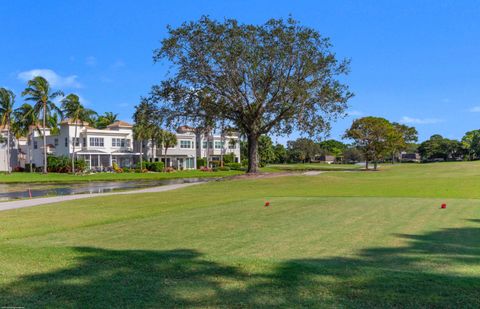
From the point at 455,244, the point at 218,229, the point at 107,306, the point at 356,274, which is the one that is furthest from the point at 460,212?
the point at 107,306

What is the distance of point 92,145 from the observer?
74.1 m

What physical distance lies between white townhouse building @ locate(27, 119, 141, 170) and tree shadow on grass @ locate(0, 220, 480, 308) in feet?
220

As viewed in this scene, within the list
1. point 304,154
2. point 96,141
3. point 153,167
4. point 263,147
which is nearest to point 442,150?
point 304,154

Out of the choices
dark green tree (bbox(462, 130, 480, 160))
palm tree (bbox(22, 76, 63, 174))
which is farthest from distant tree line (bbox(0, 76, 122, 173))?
dark green tree (bbox(462, 130, 480, 160))

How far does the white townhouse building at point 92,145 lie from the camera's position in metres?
73.6

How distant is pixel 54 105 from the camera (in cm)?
6975

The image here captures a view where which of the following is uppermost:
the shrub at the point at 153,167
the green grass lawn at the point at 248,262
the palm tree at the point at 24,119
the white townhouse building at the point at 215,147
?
the palm tree at the point at 24,119

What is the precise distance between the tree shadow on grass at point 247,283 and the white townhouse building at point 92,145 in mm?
67048

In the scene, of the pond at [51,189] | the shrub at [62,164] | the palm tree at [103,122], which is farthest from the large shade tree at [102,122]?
the pond at [51,189]

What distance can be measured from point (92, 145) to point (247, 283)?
2897 inches

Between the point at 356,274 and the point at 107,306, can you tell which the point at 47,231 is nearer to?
the point at 107,306

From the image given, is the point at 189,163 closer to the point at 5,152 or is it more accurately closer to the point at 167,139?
the point at 167,139

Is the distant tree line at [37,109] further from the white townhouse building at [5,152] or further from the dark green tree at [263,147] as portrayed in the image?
the dark green tree at [263,147]

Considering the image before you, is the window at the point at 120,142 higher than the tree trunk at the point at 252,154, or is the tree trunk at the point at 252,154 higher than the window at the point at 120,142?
the window at the point at 120,142
